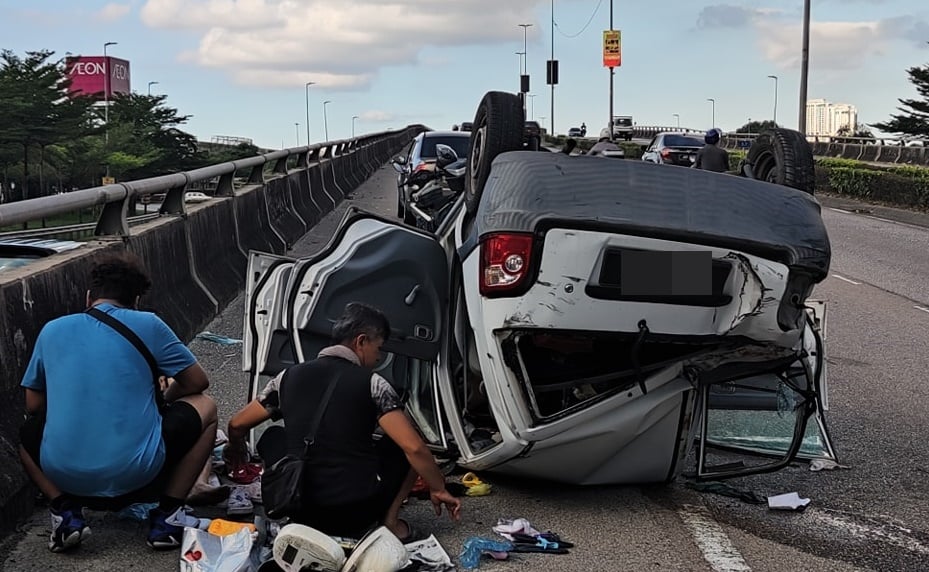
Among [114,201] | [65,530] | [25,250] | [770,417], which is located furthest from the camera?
[114,201]

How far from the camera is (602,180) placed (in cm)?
497

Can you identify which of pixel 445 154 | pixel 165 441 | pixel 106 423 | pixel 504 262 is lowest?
pixel 165 441

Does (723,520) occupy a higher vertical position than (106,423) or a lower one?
lower

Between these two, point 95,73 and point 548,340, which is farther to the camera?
point 95,73

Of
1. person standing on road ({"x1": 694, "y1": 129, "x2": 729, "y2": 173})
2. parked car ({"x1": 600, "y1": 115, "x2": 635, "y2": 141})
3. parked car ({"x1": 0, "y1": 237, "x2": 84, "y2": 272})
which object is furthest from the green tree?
parked car ({"x1": 0, "y1": 237, "x2": 84, "y2": 272})

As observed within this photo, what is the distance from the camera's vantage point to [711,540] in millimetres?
4961

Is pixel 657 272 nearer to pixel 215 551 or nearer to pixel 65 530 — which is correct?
pixel 215 551

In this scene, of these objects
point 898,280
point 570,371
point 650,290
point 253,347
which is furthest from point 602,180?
point 898,280

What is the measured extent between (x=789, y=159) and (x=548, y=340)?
1.75 meters

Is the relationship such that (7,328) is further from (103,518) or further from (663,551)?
(663,551)

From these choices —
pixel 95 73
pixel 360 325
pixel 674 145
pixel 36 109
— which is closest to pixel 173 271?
pixel 360 325

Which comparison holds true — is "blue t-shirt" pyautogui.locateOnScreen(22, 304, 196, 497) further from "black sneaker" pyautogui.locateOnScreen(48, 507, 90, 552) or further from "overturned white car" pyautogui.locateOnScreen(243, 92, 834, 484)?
"overturned white car" pyautogui.locateOnScreen(243, 92, 834, 484)

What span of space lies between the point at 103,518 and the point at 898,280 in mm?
12279

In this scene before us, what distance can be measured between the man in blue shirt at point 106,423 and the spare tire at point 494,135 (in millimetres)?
1661
